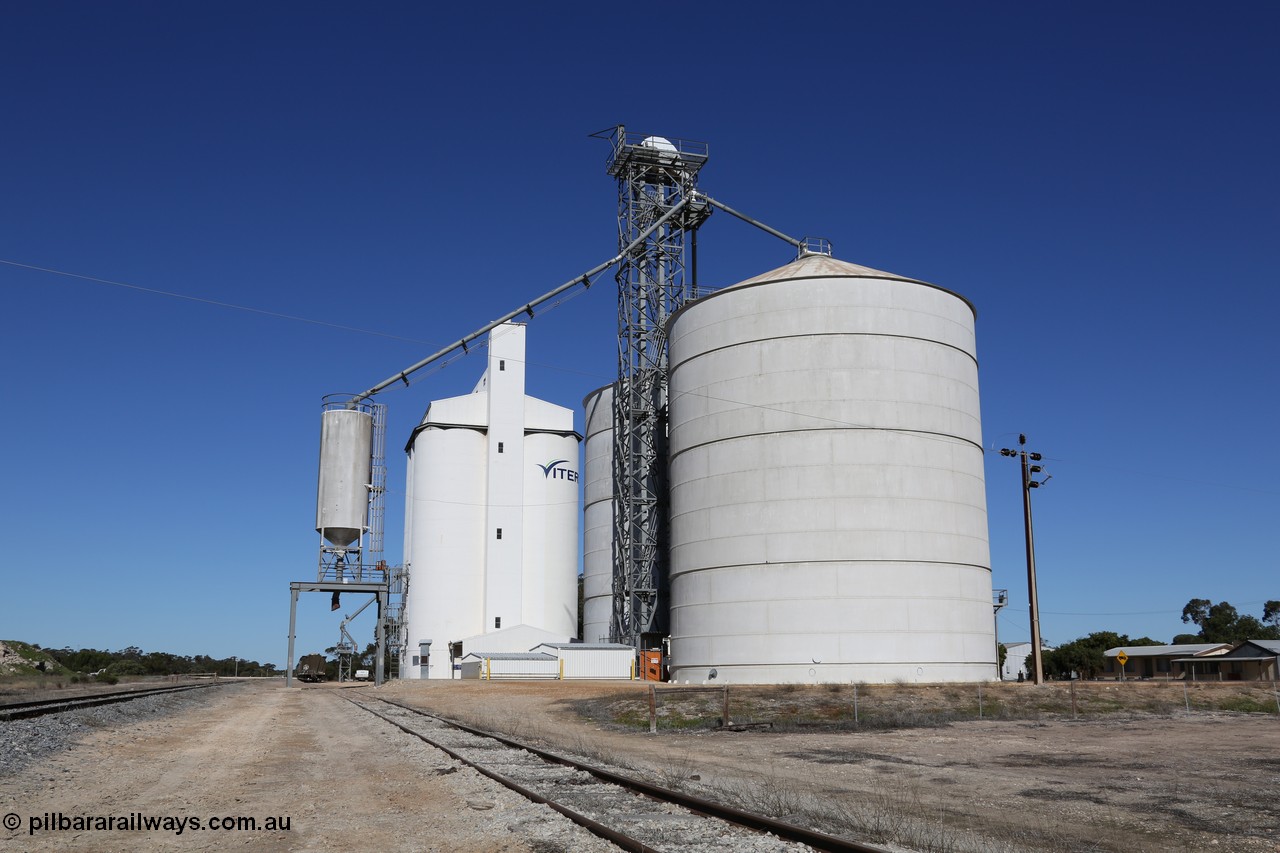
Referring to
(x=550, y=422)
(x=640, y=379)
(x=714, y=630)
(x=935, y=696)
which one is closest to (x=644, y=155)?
(x=640, y=379)

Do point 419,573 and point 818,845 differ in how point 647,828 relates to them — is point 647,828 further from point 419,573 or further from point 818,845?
point 419,573

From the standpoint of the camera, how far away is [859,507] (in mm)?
39562

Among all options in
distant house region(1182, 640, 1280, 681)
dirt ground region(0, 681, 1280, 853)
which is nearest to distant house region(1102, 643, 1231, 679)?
distant house region(1182, 640, 1280, 681)

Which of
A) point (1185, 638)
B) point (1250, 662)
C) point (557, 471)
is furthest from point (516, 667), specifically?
point (1185, 638)

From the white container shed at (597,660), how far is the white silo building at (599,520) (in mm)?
6058

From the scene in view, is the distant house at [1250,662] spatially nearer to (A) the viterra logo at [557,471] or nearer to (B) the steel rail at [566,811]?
(A) the viterra logo at [557,471]

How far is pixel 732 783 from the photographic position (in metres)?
14.6

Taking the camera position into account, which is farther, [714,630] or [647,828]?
[714,630]

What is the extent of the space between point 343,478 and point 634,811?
46843mm

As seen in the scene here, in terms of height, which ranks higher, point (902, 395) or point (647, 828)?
point (902, 395)

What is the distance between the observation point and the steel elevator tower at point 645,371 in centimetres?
5619

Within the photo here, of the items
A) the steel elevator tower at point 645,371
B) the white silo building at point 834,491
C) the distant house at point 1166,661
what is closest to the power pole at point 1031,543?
the white silo building at point 834,491

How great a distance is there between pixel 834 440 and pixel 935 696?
36.2 ft

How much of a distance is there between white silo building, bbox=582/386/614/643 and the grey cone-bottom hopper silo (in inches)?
586
